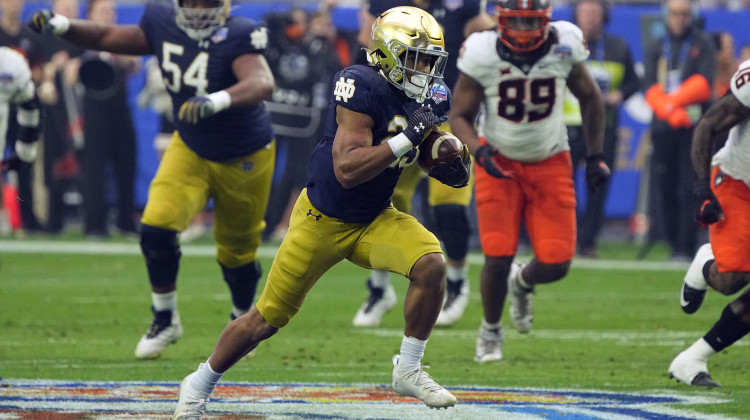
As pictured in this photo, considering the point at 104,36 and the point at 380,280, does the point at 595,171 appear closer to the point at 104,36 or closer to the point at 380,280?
the point at 380,280

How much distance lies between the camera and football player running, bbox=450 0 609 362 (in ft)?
22.2

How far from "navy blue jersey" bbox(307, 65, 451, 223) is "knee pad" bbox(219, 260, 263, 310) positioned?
1.98m

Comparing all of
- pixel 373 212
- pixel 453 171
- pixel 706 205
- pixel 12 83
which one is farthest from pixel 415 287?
pixel 12 83

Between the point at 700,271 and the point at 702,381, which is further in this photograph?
the point at 700,271

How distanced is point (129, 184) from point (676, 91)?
5764 millimetres

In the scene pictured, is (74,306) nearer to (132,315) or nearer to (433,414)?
(132,315)

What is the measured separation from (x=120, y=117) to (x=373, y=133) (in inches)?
355

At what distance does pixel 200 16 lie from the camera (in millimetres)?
6691

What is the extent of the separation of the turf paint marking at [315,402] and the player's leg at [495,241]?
1.00 metres

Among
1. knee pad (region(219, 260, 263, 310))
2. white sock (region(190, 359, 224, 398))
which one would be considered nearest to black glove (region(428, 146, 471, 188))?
white sock (region(190, 359, 224, 398))

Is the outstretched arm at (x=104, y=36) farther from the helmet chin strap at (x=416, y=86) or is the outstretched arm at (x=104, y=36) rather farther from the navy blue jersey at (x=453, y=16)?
the helmet chin strap at (x=416, y=86)

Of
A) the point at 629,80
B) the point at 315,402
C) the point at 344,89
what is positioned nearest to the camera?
the point at 344,89

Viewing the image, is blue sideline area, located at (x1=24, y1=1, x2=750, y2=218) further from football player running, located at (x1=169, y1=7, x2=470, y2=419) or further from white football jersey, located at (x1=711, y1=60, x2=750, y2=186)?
football player running, located at (x1=169, y1=7, x2=470, y2=419)

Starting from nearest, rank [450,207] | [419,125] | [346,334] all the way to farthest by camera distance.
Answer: [419,125] → [346,334] → [450,207]
